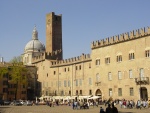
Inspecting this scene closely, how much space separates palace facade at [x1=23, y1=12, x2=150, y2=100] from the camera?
38.7 meters

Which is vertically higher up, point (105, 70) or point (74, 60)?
point (74, 60)

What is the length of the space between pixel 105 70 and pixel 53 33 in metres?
25.9

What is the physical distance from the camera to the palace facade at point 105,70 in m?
38.7

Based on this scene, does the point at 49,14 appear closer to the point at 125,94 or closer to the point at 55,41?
the point at 55,41

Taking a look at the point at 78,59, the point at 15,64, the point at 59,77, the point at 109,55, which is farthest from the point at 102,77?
the point at 15,64

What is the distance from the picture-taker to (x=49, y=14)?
224 ft

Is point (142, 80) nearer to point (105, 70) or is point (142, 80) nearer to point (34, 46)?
point (105, 70)

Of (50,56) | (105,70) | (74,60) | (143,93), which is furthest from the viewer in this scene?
(50,56)

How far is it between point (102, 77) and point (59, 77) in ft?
43.2

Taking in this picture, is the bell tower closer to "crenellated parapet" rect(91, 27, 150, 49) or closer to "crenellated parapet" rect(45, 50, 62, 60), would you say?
"crenellated parapet" rect(45, 50, 62, 60)

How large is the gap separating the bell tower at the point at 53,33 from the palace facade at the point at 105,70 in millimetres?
3175

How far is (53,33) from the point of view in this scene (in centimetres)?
6738

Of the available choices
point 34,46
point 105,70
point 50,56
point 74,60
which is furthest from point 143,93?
point 34,46

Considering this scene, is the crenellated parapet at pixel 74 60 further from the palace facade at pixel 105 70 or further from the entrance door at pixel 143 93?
the entrance door at pixel 143 93
